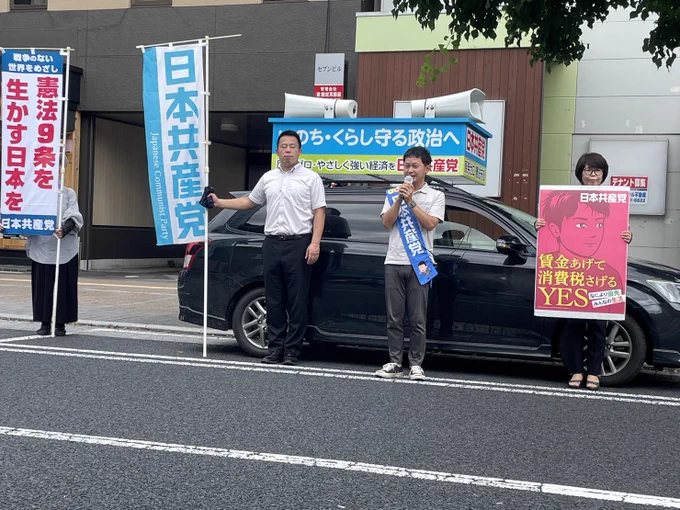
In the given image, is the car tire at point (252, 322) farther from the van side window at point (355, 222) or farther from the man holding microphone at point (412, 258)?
the man holding microphone at point (412, 258)

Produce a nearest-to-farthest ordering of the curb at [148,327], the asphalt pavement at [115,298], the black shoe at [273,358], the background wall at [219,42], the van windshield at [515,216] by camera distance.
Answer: the van windshield at [515,216] → the black shoe at [273,358] → the curb at [148,327] → the asphalt pavement at [115,298] → the background wall at [219,42]

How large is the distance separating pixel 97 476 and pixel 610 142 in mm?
12587

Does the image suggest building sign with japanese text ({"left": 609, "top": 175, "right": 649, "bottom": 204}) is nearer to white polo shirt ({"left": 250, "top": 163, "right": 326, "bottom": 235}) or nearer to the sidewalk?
the sidewalk

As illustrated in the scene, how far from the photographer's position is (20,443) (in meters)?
4.84

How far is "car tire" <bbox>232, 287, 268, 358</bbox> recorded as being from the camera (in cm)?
818

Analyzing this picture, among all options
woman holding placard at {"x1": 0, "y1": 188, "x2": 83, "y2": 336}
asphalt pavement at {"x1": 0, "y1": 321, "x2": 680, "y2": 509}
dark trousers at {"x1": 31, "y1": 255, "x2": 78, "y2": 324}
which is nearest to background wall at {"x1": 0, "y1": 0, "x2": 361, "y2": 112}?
woman holding placard at {"x1": 0, "y1": 188, "x2": 83, "y2": 336}

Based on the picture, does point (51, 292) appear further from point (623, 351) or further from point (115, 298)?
point (623, 351)

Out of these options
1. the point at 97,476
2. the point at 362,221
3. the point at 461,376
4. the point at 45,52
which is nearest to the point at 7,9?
the point at 45,52

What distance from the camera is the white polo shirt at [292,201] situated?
774 centimetres

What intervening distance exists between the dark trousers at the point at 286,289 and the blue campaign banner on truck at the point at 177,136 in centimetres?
92

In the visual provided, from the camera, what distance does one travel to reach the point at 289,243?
7.75 m

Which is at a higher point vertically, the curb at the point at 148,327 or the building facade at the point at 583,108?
the building facade at the point at 583,108

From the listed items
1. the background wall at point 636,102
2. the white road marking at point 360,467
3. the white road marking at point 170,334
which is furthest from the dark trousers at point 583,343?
the background wall at point 636,102

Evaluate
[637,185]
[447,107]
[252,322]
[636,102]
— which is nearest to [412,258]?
[252,322]
